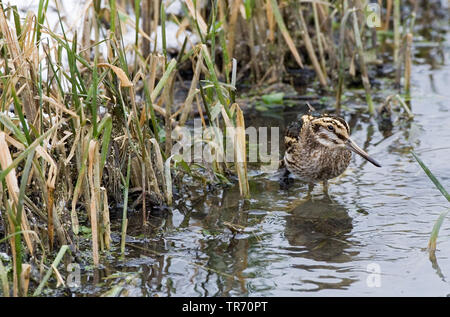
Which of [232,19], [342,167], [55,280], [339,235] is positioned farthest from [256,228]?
[232,19]

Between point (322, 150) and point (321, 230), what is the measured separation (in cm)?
91

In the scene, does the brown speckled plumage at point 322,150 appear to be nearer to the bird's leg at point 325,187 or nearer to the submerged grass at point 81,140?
the bird's leg at point 325,187

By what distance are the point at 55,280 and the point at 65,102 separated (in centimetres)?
129

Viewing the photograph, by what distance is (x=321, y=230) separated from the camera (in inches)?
215

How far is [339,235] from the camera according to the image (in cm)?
529

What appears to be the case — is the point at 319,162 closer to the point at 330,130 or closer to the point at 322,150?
the point at 322,150

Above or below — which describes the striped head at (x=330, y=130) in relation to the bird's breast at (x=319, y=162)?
above

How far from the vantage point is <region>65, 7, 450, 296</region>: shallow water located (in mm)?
4488

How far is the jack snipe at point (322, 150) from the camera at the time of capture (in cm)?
598

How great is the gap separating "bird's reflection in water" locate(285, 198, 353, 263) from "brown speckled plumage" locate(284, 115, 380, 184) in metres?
0.26

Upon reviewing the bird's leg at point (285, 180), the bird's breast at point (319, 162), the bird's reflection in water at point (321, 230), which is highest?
the bird's breast at point (319, 162)

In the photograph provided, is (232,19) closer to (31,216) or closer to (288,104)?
(288,104)

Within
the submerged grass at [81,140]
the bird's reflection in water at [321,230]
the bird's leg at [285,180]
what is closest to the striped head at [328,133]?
the bird's leg at [285,180]
